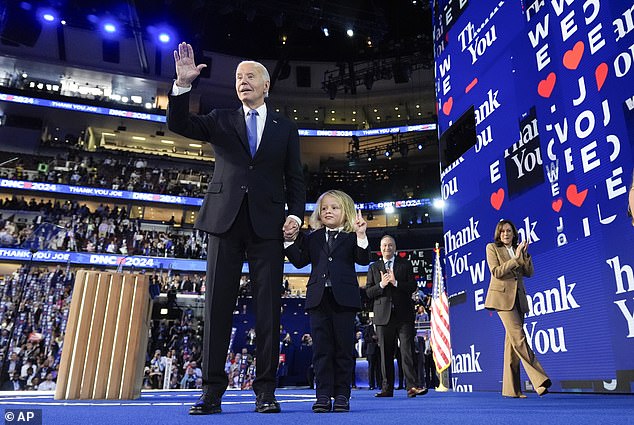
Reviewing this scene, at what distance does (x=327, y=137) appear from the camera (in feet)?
92.2

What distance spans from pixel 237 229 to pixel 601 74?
141 inches

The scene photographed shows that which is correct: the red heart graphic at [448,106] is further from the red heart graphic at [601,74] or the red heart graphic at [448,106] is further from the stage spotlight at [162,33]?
the stage spotlight at [162,33]

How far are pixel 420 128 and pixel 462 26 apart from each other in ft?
64.1

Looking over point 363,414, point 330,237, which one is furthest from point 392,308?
point 363,414

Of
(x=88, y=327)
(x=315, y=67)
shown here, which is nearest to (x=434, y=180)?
(x=315, y=67)

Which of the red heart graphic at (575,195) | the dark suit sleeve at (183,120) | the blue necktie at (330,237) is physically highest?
the red heart graphic at (575,195)

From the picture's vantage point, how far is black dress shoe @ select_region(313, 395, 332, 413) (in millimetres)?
2453

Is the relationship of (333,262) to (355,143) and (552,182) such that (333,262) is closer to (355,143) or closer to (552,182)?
(552,182)

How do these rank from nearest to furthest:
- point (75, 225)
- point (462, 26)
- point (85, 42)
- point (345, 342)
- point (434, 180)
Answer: point (345, 342) < point (462, 26) < point (75, 225) < point (85, 42) < point (434, 180)

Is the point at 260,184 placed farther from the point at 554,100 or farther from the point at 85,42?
the point at 85,42

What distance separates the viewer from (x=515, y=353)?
13.2ft

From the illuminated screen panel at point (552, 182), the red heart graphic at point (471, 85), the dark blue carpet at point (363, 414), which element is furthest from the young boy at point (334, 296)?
the red heart graphic at point (471, 85)

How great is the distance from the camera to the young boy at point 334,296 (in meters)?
2.64

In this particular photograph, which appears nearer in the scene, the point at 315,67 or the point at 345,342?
the point at 345,342
